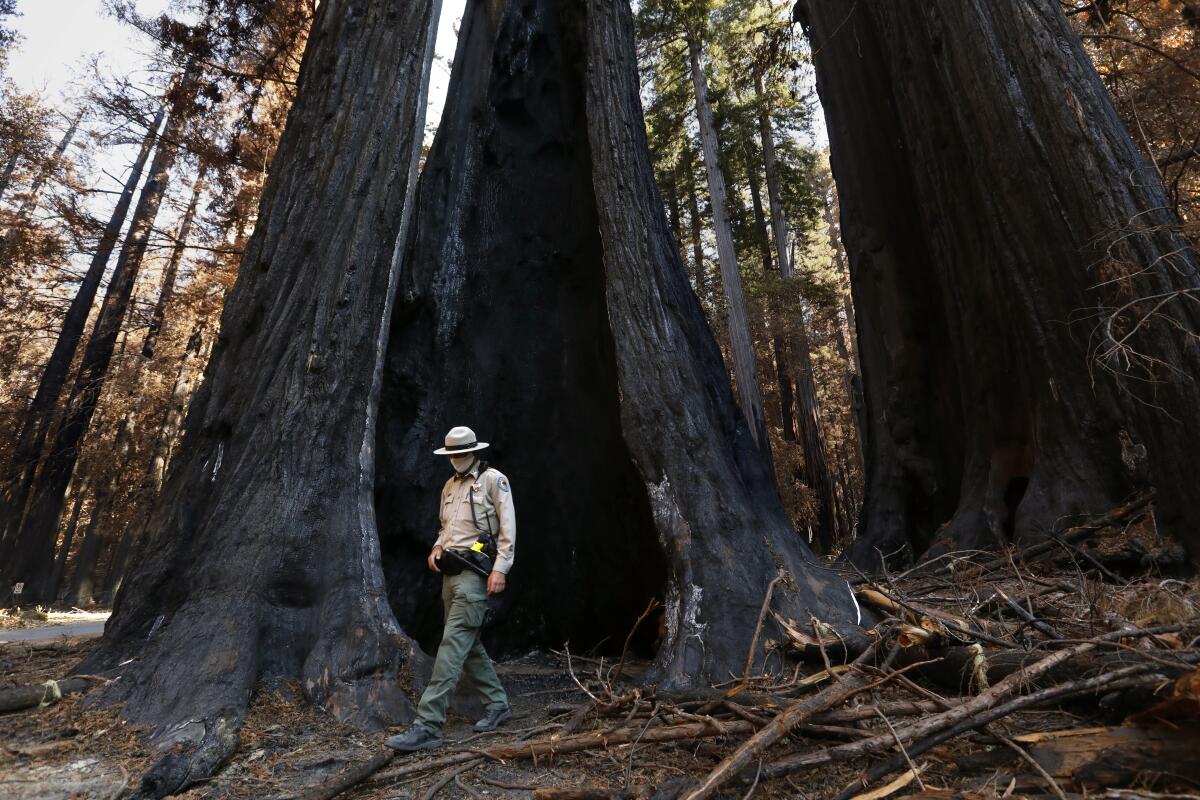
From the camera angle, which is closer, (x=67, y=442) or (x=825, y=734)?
(x=825, y=734)

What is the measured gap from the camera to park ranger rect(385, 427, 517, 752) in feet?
12.1

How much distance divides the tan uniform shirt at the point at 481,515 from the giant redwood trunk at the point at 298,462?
671 mm

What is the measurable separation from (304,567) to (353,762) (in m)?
1.53

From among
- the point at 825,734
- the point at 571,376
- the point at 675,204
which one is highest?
the point at 675,204

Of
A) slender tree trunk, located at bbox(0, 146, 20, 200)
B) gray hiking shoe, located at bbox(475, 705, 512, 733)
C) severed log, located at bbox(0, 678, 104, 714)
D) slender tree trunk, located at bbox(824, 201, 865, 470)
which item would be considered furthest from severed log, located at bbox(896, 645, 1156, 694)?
slender tree trunk, located at bbox(0, 146, 20, 200)

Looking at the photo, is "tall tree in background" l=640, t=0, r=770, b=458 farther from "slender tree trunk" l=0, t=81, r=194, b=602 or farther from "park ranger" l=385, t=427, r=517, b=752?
"slender tree trunk" l=0, t=81, r=194, b=602

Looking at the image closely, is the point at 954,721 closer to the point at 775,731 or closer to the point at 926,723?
the point at 926,723

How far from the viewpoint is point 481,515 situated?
4250 millimetres

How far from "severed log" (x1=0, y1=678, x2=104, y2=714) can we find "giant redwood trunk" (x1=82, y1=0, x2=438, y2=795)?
19cm

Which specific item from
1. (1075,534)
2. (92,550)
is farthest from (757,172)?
(92,550)

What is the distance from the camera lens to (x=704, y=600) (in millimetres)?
Result: 4184

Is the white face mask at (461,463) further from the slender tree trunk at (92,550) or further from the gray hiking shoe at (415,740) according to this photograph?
the slender tree trunk at (92,550)

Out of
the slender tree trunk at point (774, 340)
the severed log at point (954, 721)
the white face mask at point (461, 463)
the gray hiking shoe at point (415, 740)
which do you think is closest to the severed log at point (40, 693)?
the gray hiking shoe at point (415, 740)

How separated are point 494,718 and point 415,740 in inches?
24.5
